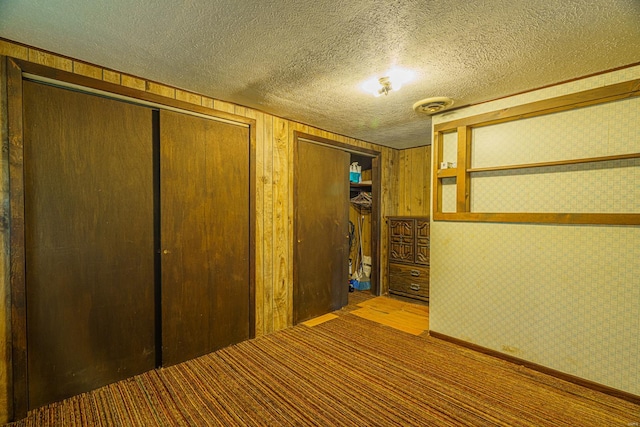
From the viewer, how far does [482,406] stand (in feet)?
6.15

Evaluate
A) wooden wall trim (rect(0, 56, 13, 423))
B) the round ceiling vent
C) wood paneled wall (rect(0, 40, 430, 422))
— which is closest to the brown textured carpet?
wooden wall trim (rect(0, 56, 13, 423))

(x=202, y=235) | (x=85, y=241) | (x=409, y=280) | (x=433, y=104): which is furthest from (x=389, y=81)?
(x=409, y=280)

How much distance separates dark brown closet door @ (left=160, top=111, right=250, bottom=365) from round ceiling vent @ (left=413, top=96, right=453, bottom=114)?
1624mm

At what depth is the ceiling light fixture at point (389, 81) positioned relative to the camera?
81.0 inches

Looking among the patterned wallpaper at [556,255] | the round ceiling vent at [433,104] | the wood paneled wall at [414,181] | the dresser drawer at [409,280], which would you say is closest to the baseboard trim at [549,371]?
the patterned wallpaper at [556,255]

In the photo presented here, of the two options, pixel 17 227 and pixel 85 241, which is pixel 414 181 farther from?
pixel 17 227

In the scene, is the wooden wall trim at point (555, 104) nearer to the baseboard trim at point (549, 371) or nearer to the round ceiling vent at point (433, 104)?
the round ceiling vent at point (433, 104)

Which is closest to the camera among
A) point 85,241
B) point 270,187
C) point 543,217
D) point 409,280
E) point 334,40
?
point 334,40

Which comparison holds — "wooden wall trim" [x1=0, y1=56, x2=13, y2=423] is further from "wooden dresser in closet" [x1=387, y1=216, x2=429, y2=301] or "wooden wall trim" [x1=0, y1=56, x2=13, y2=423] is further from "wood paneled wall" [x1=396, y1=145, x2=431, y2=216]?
"wood paneled wall" [x1=396, y1=145, x2=431, y2=216]

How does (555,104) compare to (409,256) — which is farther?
(409,256)

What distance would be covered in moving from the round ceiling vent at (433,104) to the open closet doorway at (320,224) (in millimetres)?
1245

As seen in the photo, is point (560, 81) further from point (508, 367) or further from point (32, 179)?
point (32, 179)

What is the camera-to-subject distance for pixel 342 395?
78.2 inches

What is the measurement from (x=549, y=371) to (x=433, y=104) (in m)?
2.35
